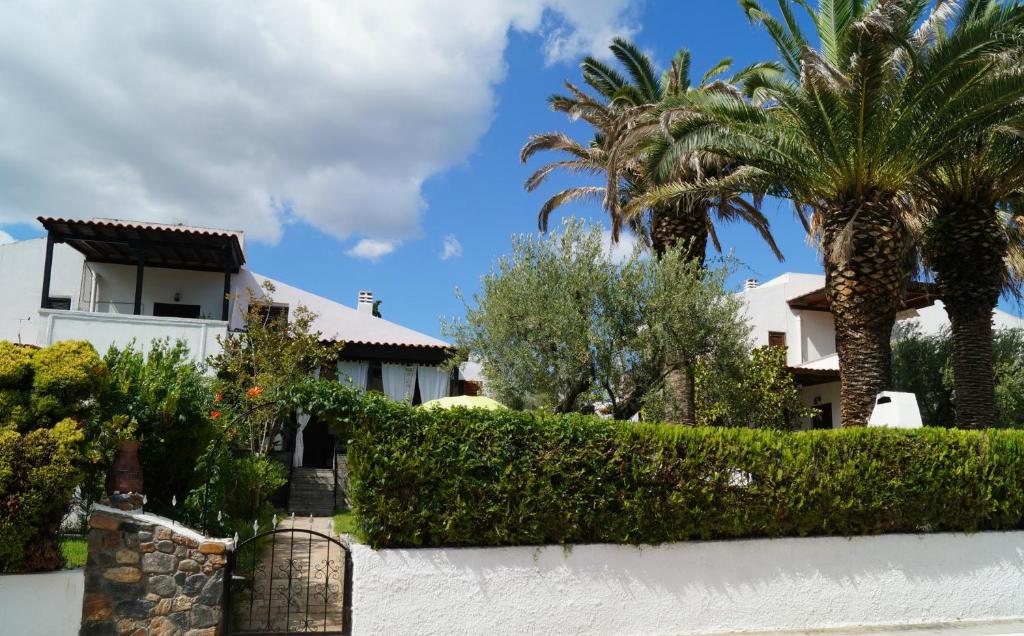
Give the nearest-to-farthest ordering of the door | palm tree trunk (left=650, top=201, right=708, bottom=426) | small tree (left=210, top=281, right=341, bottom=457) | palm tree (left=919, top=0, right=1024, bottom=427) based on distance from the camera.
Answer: palm tree (left=919, top=0, right=1024, bottom=427)
palm tree trunk (left=650, top=201, right=708, bottom=426)
small tree (left=210, top=281, right=341, bottom=457)
the door

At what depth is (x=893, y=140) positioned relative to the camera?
36.5ft

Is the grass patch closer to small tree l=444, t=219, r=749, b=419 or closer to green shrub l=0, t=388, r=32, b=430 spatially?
green shrub l=0, t=388, r=32, b=430

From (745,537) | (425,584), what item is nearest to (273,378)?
(425,584)

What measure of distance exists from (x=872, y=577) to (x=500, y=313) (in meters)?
6.26

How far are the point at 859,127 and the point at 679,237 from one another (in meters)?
4.82

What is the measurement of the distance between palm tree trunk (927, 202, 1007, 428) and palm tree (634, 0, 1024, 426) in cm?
180

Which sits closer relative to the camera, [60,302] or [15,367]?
[15,367]

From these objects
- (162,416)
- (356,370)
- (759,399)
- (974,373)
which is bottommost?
(162,416)

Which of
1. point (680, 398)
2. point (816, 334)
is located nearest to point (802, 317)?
point (816, 334)

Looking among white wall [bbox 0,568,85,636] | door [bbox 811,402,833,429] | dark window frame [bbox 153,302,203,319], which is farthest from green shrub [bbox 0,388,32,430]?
door [bbox 811,402,833,429]

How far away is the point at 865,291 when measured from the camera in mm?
11445

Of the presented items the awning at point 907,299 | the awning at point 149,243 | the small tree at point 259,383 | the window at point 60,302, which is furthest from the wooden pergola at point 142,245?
the awning at point 907,299

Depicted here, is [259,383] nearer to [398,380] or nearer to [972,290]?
[398,380]

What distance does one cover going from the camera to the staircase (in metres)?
17.0
